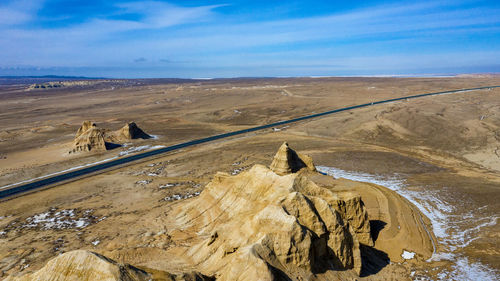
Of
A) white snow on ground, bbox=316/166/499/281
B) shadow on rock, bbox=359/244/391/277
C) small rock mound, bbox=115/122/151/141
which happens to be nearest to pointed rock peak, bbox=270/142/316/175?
white snow on ground, bbox=316/166/499/281

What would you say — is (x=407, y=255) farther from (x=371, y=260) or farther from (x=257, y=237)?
(x=257, y=237)

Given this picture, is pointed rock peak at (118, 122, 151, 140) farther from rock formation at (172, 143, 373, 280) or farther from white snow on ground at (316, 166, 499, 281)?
white snow on ground at (316, 166, 499, 281)

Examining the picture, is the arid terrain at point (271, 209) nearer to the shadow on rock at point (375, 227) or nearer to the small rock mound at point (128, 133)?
the shadow on rock at point (375, 227)

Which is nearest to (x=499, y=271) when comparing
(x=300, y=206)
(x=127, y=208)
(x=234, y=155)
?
(x=300, y=206)

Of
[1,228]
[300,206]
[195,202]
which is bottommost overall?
[1,228]

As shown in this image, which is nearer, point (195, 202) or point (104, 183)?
point (195, 202)

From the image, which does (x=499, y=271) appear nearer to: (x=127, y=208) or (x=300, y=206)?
(x=300, y=206)
